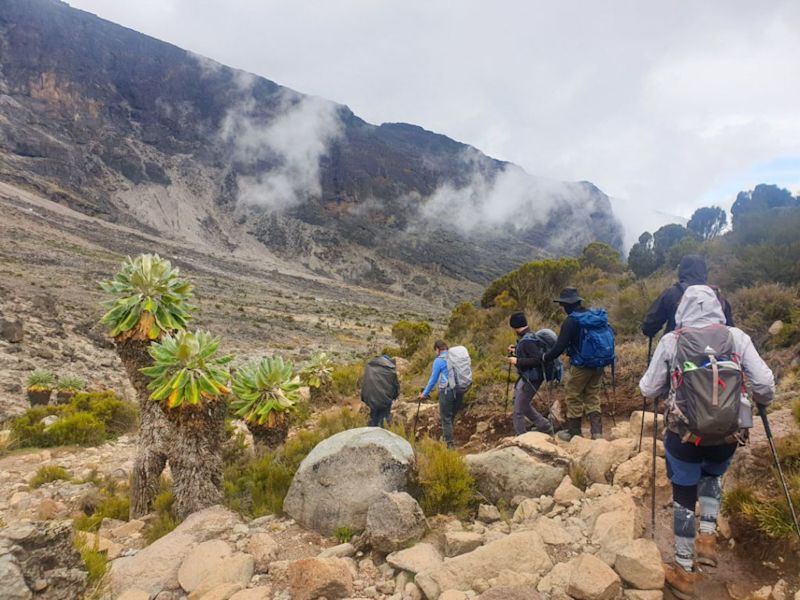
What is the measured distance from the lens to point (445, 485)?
13.9ft

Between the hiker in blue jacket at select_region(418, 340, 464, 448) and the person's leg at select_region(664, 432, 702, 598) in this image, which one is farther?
the hiker in blue jacket at select_region(418, 340, 464, 448)

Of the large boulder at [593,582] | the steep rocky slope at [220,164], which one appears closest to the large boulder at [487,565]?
the large boulder at [593,582]

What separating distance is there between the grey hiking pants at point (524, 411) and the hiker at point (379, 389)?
77.3 inches

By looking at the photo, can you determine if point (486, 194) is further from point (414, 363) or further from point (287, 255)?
point (414, 363)

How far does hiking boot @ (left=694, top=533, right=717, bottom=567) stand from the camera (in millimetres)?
3006

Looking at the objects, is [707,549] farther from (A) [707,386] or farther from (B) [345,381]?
(B) [345,381]

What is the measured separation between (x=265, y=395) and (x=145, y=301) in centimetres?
187

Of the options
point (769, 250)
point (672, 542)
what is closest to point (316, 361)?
point (672, 542)

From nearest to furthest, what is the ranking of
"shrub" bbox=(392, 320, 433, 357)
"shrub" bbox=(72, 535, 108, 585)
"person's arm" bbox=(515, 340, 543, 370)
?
"shrub" bbox=(72, 535, 108, 585) → "person's arm" bbox=(515, 340, 543, 370) → "shrub" bbox=(392, 320, 433, 357)

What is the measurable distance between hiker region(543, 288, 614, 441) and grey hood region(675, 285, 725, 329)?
177 centimetres

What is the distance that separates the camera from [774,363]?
313 inches

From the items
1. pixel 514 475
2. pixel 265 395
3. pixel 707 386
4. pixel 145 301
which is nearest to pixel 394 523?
pixel 514 475

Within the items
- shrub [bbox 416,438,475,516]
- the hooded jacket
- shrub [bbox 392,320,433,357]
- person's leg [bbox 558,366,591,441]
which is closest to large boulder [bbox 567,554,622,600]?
shrub [bbox 416,438,475,516]

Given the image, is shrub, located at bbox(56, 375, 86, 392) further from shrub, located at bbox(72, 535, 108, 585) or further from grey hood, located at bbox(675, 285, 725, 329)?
grey hood, located at bbox(675, 285, 725, 329)
